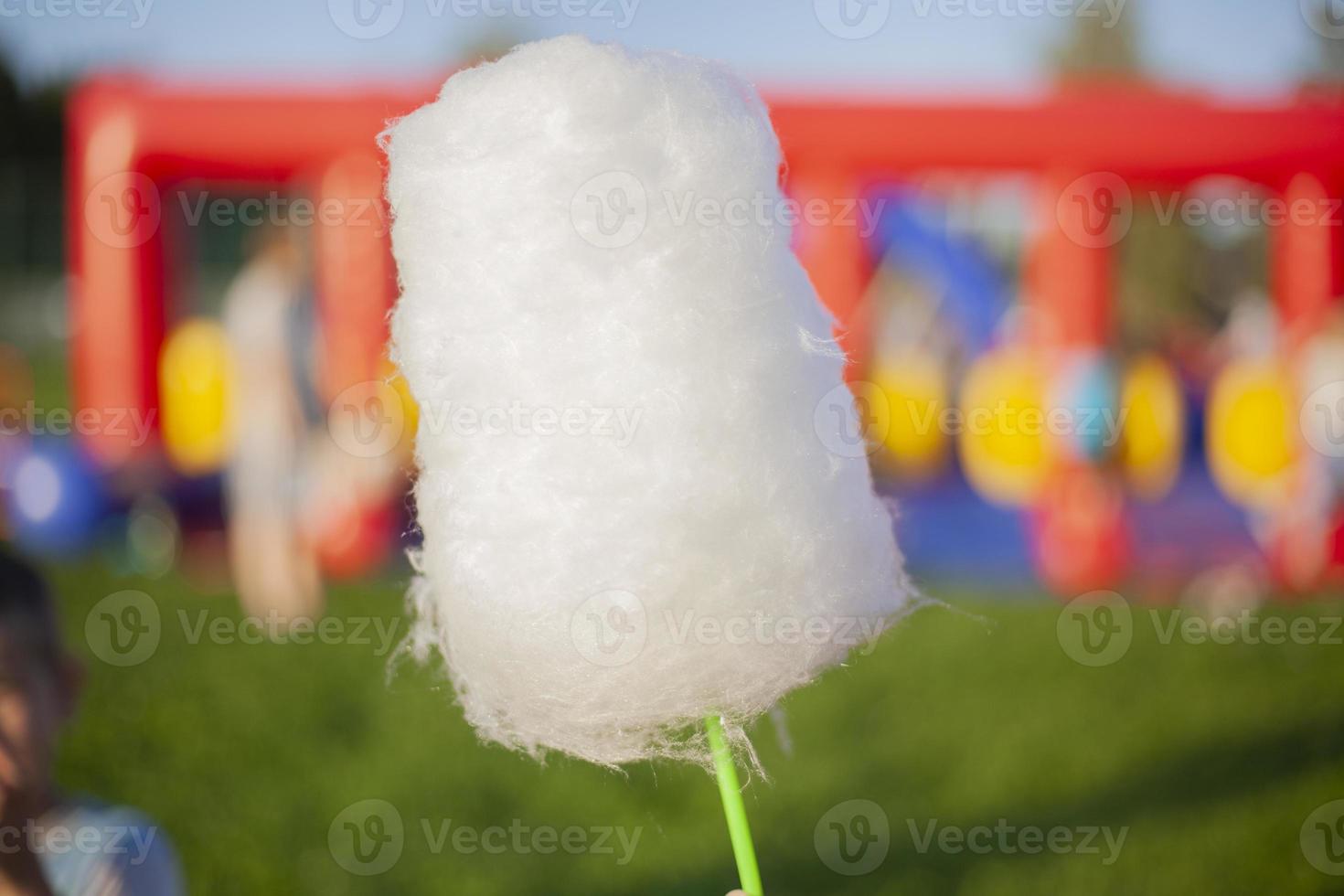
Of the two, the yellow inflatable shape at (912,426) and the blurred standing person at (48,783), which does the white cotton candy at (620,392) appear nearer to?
the blurred standing person at (48,783)

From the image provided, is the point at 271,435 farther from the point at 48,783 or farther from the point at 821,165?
the point at 48,783

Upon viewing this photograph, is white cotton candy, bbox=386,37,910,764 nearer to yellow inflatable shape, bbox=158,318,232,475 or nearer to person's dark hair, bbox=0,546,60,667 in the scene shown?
person's dark hair, bbox=0,546,60,667

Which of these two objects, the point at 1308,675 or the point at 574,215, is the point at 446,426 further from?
the point at 1308,675

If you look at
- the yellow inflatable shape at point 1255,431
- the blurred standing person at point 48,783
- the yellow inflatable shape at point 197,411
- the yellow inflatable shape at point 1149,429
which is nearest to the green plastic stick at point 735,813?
the blurred standing person at point 48,783

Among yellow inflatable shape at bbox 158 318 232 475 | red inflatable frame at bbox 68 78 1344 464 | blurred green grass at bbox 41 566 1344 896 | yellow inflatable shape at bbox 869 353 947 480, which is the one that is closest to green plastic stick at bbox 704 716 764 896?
blurred green grass at bbox 41 566 1344 896

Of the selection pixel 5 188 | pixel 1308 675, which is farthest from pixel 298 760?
pixel 5 188

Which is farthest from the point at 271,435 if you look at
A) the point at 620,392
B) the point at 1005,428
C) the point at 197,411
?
the point at 620,392

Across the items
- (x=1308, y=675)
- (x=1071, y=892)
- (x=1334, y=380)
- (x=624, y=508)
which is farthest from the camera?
(x=1334, y=380)
